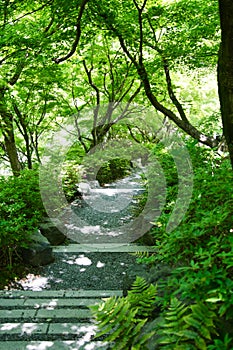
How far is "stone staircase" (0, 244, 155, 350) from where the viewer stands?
340cm

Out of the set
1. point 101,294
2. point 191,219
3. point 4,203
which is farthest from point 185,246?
point 4,203

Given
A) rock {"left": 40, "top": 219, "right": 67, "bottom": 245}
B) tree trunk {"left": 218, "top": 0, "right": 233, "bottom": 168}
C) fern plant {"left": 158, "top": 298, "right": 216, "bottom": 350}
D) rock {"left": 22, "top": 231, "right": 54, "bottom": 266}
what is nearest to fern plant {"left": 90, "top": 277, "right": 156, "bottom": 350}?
fern plant {"left": 158, "top": 298, "right": 216, "bottom": 350}

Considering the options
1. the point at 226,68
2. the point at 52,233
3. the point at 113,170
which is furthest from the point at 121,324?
the point at 113,170

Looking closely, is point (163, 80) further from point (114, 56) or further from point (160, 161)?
point (160, 161)

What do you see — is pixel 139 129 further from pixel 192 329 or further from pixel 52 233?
pixel 192 329

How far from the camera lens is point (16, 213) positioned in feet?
18.5

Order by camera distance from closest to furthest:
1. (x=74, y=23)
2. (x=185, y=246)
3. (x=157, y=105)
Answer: (x=185, y=246) < (x=74, y=23) < (x=157, y=105)

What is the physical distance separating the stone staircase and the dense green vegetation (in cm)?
39

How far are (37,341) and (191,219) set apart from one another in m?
1.87

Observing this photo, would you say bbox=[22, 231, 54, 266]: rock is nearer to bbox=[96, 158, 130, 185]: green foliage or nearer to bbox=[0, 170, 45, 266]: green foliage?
bbox=[0, 170, 45, 266]: green foliage

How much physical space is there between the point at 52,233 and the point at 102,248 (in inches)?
38.6

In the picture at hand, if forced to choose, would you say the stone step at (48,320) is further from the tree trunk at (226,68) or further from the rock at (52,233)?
the tree trunk at (226,68)

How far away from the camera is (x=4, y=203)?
18.2 feet

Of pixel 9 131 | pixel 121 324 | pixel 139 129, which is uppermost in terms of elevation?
pixel 9 131
